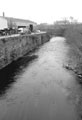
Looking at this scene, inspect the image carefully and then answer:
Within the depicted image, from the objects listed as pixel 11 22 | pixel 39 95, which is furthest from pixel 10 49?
pixel 11 22

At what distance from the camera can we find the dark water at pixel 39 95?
9.04 metres

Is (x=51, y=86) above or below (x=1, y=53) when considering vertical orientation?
below

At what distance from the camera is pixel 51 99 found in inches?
420

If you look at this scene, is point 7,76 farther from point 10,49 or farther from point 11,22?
point 11,22

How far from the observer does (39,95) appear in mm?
11250

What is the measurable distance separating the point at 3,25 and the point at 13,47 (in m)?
12.4

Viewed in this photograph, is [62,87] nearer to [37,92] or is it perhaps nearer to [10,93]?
[37,92]

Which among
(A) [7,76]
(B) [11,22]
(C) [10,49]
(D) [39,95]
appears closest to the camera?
(D) [39,95]

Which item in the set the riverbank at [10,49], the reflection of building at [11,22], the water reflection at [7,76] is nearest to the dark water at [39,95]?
the water reflection at [7,76]

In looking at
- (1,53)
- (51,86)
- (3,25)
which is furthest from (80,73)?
(3,25)

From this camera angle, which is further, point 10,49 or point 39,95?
point 10,49

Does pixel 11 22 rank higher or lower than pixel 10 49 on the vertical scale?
higher

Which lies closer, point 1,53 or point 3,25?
point 1,53

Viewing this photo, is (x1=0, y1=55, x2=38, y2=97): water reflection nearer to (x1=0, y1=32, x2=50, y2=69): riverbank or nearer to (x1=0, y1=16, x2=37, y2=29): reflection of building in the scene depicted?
(x1=0, y1=32, x2=50, y2=69): riverbank
